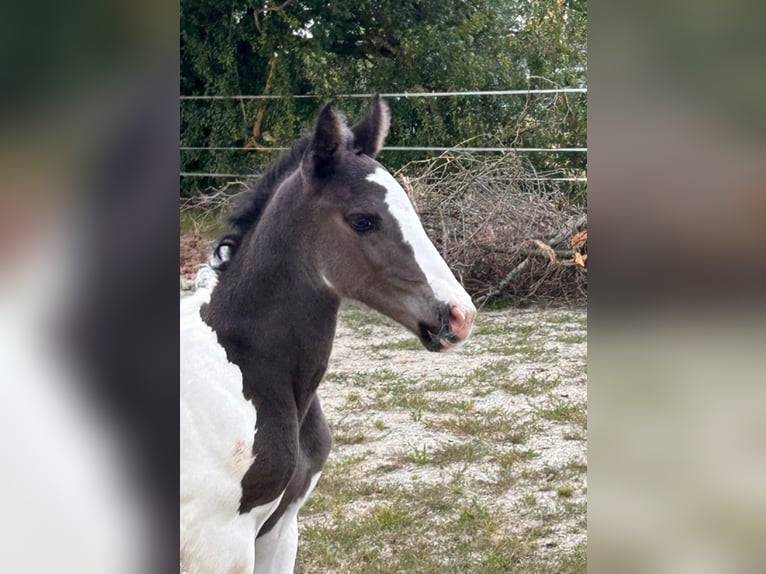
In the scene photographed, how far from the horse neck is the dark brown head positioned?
3 cm

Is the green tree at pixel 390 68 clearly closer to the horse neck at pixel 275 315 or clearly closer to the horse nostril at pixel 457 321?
the horse neck at pixel 275 315

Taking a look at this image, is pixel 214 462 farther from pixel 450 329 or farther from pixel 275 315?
pixel 450 329

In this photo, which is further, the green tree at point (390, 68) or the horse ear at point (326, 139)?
the green tree at point (390, 68)

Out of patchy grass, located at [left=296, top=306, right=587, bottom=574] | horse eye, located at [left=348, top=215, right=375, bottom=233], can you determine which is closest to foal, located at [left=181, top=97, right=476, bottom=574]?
horse eye, located at [left=348, top=215, right=375, bottom=233]

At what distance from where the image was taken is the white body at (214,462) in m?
1.50

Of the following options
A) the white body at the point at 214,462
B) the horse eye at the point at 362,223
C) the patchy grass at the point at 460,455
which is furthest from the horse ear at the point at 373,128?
the white body at the point at 214,462

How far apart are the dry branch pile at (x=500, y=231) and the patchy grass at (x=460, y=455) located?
0.06m

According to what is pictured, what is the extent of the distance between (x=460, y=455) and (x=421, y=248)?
1.47ft

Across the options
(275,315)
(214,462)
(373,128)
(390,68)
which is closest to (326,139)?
(373,128)

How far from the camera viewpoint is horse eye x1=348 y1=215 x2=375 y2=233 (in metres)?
1.46

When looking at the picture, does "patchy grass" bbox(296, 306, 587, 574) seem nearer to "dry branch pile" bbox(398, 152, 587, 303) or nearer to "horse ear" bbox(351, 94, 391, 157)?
"dry branch pile" bbox(398, 152, 587, 303)
